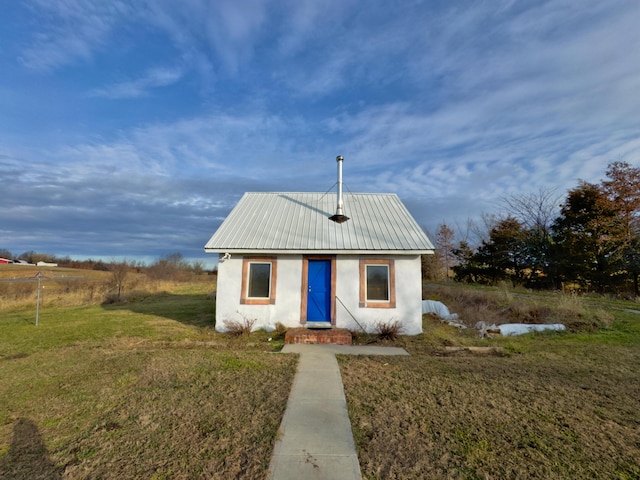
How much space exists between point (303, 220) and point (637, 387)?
967cm

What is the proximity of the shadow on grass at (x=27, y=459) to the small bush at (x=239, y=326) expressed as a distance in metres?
5.72

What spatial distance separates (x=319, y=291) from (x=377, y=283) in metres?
1.94

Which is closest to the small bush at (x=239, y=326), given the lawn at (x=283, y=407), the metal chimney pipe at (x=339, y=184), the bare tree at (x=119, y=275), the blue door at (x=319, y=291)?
the lawn at (x=283, y=407)

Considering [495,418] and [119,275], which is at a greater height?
[119,275]

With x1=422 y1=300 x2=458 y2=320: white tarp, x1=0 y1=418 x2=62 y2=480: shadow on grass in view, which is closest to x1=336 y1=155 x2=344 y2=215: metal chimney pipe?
x1=422 y1=300 x2=458 y2=320: white tarp

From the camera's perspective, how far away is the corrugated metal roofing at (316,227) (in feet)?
33.3

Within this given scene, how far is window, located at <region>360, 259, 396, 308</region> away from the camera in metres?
10.1

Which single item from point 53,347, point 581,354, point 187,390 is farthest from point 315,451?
point 53,347

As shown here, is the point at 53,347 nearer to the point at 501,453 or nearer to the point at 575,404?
the point at 501,453

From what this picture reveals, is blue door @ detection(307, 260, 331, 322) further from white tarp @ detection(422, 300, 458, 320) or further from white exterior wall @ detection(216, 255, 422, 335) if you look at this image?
white tarp @ detection(422, 300, 458, 320)

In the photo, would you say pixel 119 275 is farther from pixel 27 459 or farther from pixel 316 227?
pixel 27 459

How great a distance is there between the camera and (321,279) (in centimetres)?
1041

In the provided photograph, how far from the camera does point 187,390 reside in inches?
209

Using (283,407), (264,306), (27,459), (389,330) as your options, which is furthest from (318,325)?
(27,459)
